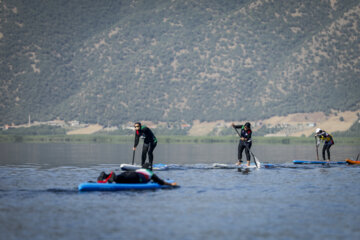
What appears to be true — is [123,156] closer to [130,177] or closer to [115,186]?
[130,177]

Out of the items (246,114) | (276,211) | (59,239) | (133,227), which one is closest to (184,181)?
(276,211)

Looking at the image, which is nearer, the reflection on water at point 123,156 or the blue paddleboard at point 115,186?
the blue paddleboard at point 115,186

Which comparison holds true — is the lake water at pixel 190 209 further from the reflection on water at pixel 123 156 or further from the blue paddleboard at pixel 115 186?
the reflection on water at pixel 123 156

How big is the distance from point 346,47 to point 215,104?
42.1 meters

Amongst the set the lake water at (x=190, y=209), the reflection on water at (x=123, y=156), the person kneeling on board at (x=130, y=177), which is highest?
the reflection on water at (x=123, y=156)

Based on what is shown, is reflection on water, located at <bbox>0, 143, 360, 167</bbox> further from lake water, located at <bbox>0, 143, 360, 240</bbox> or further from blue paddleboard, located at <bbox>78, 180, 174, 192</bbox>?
blue paddleboard, located at <bbox>78, 180, 174, 192</bbox>

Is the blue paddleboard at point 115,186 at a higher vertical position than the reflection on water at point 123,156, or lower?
lower

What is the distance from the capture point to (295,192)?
84.0 feet

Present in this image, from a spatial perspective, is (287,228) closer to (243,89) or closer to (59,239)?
(59,239)

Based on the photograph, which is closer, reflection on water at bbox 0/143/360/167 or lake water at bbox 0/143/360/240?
lake water at bbox 0/143/360/240

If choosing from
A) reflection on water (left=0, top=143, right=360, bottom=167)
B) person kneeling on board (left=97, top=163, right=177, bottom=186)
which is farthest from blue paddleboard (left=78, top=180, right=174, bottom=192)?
reflection on water (left=0, top=143, right=360, bottom=167)

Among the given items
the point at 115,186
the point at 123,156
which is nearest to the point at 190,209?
the point at 115,186

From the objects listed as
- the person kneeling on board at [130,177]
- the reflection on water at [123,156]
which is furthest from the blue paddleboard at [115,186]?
the reflection on water at [123,156]

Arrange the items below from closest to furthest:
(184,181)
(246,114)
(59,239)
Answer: (59,239), (184,181), (246,114)
